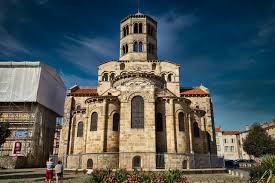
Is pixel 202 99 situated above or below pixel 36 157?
above

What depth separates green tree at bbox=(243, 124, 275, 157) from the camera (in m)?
37.5

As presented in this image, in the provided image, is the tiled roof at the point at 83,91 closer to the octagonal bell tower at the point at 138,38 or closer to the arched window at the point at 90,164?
the octagonal bell tower at the point at 138,38

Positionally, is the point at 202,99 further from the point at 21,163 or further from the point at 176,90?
the point at 21,163

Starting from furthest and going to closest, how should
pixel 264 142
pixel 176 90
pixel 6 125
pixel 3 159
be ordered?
pixel 264 142, pixel 176 90, pixel 3 159, pixel 6 125

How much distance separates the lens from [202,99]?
3456 cm

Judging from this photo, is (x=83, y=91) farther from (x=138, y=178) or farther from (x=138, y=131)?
Answer: (x=138, y=178)

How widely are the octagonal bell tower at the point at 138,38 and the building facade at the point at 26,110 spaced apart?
44.5 ft

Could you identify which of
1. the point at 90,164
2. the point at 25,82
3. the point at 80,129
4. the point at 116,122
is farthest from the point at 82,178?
the point at 25,82

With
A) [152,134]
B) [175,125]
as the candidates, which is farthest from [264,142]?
[152,134]

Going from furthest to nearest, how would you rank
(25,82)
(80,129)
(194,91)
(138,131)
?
(194,91)
(25,82)
(80,129)
(138,131)

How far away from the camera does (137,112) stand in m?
21.6

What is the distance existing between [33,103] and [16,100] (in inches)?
89.0

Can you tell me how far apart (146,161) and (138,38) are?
2098 cm

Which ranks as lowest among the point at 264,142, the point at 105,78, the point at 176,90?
the point at 264,142
